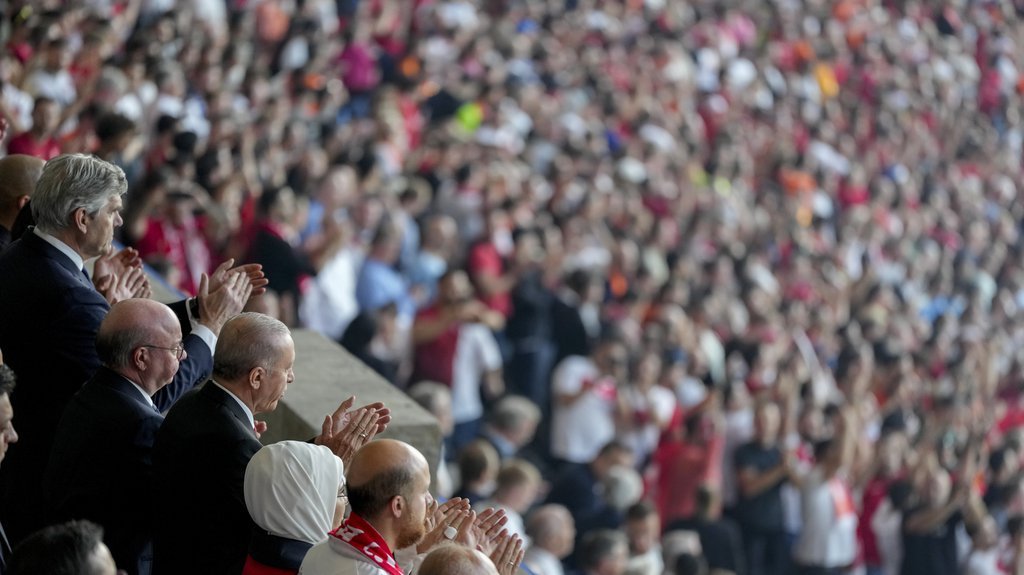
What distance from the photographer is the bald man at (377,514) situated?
3326 mm

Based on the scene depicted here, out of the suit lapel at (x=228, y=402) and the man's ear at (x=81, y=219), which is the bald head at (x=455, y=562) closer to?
the suit lapel at (x=228, y=402)

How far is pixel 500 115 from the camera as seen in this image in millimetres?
13781

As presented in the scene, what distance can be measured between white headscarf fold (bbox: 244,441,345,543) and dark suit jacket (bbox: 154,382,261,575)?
18 centimetres

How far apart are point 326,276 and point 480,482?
7.08 feet

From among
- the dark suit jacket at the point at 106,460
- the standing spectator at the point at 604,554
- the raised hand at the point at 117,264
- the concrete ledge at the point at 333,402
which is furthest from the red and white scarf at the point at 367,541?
the standing spectator at the point at 604,554

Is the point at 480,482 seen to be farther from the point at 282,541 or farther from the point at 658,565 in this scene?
the point at 282,541

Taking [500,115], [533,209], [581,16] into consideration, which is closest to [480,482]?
[533,209]

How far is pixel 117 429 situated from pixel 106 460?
0.09 meters

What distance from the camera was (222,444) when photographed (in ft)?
12.3

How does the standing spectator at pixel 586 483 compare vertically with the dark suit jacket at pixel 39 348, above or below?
below

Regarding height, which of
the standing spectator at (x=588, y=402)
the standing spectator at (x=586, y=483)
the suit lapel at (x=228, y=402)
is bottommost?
the standing spectator at (x=588, y=402)

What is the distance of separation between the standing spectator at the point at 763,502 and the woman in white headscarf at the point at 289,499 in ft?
22.0

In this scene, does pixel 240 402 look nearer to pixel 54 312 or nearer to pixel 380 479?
pixel 380 479

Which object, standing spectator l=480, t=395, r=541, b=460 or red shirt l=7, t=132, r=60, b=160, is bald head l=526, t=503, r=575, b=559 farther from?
red shirt l=7, t=132, r=60, b=160
